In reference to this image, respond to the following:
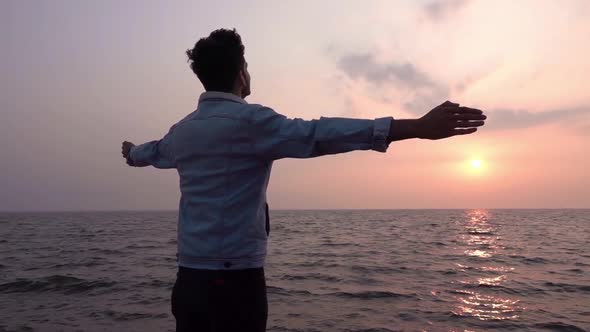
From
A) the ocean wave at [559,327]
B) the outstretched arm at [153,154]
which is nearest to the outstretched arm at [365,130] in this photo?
the outstretched arm at [153,154]

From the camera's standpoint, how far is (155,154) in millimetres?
2889

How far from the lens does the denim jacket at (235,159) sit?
2.08 meters

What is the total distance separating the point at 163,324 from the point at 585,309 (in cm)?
824

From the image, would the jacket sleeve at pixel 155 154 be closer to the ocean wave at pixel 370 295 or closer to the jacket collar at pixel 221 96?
the jacket collar at pixel 221 96

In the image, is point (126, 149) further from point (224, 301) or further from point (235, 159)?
point (224, 301)

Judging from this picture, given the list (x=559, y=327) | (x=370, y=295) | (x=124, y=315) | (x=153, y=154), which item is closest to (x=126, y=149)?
(x=153, y=154)

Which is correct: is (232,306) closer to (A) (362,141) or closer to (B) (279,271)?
(A) (362,141)

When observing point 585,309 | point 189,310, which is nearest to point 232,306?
point 189,310

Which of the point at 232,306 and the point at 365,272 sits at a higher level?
the point at 232,306

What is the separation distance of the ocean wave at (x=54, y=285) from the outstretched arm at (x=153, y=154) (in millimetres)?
9972

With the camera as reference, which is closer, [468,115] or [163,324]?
[468,115]

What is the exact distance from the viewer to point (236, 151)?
2236mm

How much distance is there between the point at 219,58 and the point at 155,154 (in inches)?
32.0

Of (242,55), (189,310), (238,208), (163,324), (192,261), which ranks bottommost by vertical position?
(163,324)
